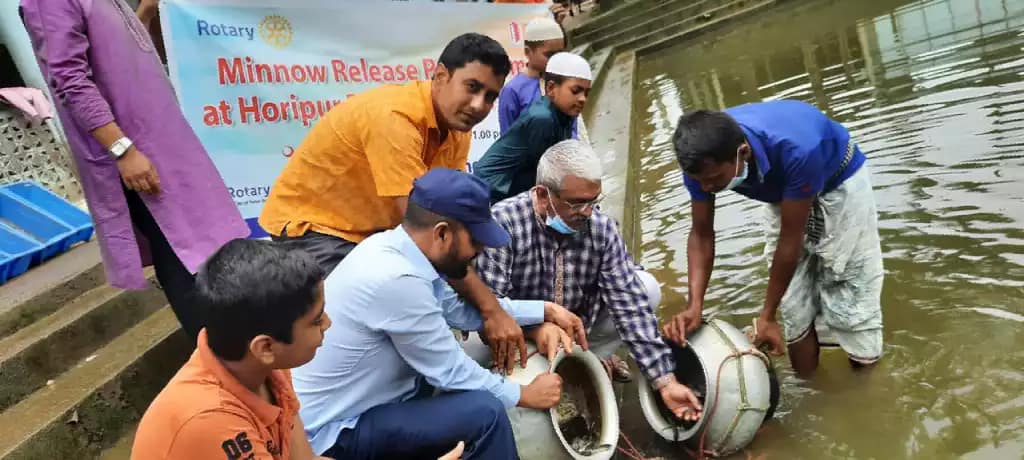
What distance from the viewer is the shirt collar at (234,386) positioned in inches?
71.4

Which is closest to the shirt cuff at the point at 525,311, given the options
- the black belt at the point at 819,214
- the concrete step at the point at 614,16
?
the black belt at the point at 819,214

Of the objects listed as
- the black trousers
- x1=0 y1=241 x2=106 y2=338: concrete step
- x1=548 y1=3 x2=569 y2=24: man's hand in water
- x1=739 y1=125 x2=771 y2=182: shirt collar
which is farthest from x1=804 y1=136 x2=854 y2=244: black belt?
x1=548 y1=3 x2=569 y2=24: man's hand in water

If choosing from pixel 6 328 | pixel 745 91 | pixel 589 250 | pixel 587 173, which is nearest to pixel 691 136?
pixel 587 173

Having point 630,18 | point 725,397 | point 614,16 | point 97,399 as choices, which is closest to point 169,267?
point 97,399

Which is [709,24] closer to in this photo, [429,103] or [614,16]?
[614,16]

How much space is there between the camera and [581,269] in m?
3.27

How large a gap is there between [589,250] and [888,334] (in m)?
1.63

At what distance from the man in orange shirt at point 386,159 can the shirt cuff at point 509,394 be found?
0.64 ft

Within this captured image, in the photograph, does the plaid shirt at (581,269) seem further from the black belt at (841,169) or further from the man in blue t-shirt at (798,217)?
the black belt at (841,169)

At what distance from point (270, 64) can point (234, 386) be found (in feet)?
9.02

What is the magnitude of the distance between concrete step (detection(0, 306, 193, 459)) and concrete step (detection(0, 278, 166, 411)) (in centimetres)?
7

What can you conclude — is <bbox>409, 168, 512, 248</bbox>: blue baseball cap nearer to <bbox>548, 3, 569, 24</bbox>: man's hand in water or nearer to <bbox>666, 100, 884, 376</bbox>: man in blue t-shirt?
<bbox>666, 100, 884, 376</bbox>: man in blue t-shirt

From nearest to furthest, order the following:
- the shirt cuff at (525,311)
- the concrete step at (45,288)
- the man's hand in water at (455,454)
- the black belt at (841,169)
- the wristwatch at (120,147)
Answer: the man's hand in water at (455,454), the wristwatch at (120,147), the shirt cuff at (525,311), the black belt at (841,169), the concrete step at (45,288)

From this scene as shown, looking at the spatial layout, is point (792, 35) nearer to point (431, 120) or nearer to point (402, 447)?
point (431, 120)
